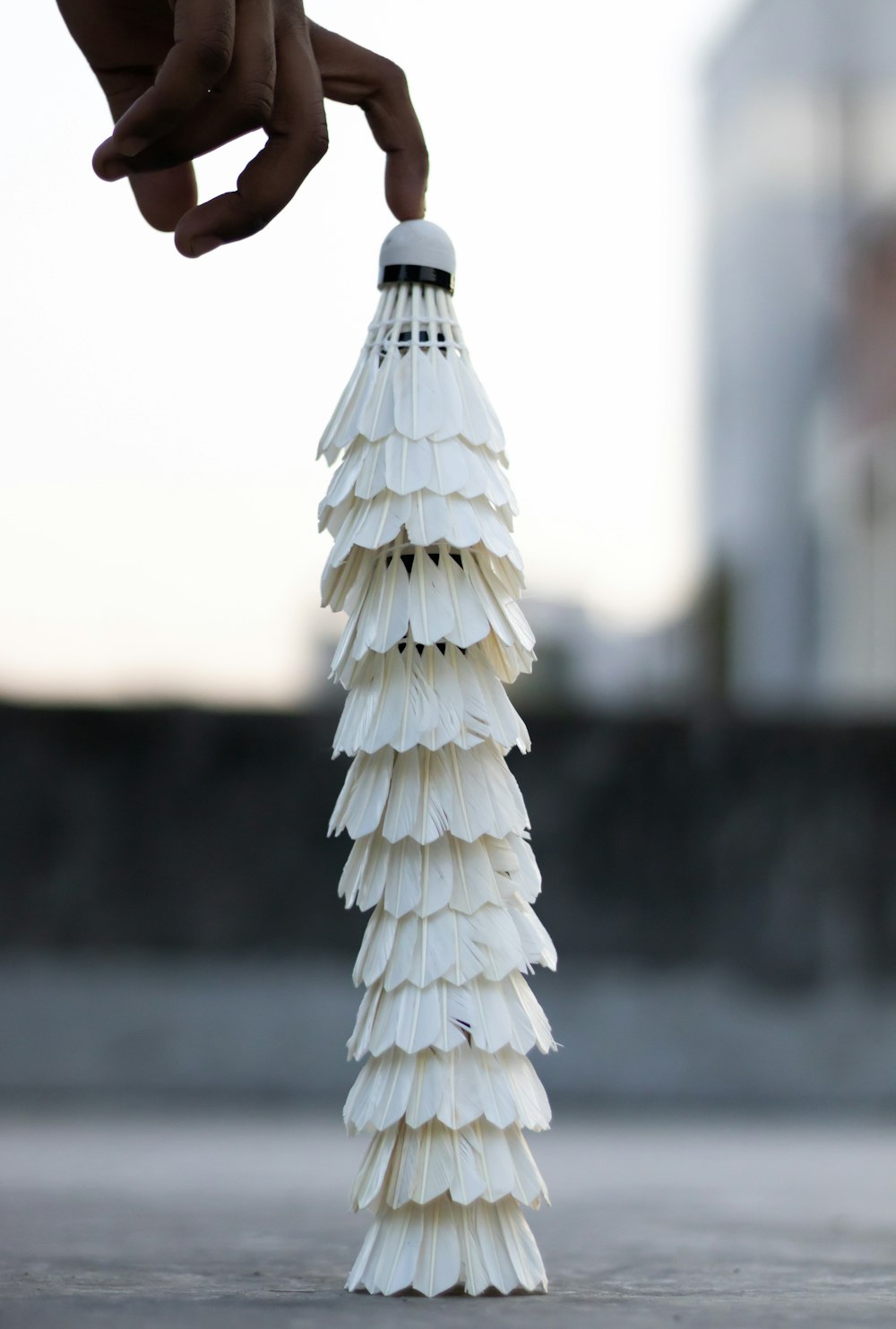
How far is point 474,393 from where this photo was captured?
10.4 feet

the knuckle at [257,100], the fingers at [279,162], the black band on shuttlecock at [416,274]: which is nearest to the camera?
the knuckle at [257,100]

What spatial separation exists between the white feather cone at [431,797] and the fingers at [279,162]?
1052mm

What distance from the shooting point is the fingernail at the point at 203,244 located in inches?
115

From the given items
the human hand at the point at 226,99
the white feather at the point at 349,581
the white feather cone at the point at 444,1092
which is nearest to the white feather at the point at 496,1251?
the white feather cone at the point at 444,1092

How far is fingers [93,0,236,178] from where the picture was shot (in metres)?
2.62

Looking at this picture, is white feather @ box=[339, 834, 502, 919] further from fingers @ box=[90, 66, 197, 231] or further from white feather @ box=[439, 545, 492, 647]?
fingers @ box=[90, 66, 197, 231]

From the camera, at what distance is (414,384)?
3113 mm

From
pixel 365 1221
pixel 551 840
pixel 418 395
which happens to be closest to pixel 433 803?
pixel 418 395

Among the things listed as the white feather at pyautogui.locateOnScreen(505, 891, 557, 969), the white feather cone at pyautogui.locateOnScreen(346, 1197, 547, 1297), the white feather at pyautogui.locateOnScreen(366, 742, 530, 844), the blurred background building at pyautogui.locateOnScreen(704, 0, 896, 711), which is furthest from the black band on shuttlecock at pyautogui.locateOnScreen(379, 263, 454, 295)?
the blurred background building at pyautogui.locateOnScreen(704, 0, 896, 711)

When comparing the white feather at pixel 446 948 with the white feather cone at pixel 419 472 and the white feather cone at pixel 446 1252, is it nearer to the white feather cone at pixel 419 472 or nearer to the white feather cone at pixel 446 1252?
the white feather cone at pixel 446 1252

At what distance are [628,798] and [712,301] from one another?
114ft

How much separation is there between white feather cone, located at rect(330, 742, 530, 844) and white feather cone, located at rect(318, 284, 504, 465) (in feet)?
2.08

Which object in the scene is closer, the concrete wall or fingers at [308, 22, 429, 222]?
fingers at [308, 22, 429, 222]

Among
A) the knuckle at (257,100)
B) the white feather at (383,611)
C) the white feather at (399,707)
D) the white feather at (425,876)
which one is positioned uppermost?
the knuckle at (257,100)
